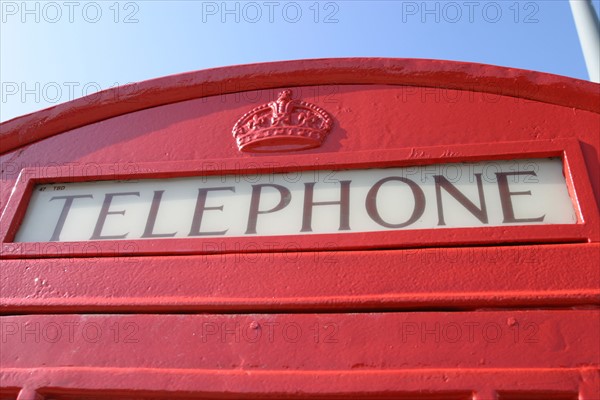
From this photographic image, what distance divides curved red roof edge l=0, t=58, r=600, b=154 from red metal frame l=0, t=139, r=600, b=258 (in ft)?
0.65

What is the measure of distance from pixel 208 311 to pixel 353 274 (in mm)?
413

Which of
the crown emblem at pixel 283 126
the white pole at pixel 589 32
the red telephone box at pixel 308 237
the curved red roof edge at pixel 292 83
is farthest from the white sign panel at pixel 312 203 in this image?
the white pole at pixel 589 32

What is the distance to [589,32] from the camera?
3.53 metres

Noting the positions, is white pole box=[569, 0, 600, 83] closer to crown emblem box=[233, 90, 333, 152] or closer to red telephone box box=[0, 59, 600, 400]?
red telephone box box=[0, 59, 600, 400]

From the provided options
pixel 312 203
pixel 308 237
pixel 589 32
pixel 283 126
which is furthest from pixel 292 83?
pixel 589 32

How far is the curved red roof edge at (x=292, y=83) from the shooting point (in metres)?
2.09

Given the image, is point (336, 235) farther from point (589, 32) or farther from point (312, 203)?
point (589, 32)

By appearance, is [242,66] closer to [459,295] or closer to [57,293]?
[57,293]

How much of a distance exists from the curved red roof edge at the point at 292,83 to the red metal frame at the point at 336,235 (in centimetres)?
20

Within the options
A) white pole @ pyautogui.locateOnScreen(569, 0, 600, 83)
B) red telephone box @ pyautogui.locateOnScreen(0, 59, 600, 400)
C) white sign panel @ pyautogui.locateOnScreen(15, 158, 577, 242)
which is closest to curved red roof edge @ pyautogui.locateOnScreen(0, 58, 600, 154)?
red telephone box @ pyautogui.locateOnScreen(0, 59, 600, 400)

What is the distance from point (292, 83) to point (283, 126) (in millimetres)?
224

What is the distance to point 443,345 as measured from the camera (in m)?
1.61

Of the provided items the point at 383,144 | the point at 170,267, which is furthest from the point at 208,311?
the point at 383,144

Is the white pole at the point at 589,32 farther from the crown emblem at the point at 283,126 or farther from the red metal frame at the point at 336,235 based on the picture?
the crown emblem at the point at 283,126
